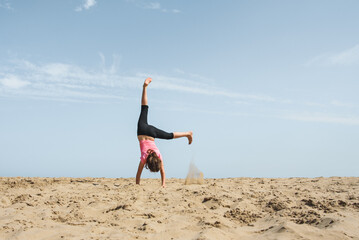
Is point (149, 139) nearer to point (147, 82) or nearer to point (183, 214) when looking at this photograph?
point (147, 82)

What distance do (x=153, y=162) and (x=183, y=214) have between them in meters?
2.40

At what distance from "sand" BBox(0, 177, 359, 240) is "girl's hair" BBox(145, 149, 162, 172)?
2.18 feet

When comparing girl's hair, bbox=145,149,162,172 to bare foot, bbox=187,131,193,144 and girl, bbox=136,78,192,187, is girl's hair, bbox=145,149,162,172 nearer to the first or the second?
girl, bbox=136,78,192,187

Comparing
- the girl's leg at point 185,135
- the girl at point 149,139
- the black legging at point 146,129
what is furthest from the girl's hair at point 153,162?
the girl's leg at point 185,135

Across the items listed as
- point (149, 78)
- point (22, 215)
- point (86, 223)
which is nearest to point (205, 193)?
point (86, 223)

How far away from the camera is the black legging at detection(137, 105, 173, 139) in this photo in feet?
23.2

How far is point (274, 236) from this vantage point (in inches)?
134

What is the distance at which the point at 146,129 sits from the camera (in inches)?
278

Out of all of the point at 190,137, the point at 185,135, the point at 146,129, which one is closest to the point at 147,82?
the point at 146,129

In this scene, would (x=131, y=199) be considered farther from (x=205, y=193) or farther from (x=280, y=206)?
(x=280, y=206)

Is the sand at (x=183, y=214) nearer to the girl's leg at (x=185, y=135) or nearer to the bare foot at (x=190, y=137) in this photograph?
the girl's leg at (x=185, y=135)

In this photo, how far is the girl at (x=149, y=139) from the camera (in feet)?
21.7

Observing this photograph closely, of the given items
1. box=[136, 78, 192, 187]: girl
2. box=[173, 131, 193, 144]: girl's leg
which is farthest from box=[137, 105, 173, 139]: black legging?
box=[173, 131, 193, 144]: girl's leg

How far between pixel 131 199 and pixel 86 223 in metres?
1.15
